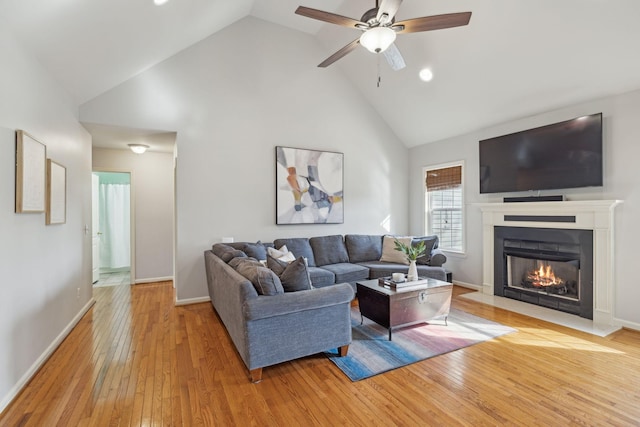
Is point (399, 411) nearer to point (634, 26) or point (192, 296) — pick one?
point (192, 296)

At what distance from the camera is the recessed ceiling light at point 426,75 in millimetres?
4645

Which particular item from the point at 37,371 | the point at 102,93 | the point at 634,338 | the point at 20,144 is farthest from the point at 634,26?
the point at 37,371

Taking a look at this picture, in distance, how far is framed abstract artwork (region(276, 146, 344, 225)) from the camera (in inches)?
198

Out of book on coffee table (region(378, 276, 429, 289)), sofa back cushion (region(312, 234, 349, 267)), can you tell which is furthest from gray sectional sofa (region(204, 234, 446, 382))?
sofa back cushion (region(312, 234, 349, 267))

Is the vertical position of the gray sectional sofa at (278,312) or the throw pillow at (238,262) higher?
the throw pillow at (238,262)

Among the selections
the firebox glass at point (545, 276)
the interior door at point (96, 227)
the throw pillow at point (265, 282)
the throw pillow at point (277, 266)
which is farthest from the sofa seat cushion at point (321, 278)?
the interior door at point (96, 227)

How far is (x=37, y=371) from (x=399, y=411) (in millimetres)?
2906

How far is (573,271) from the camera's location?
393 cm

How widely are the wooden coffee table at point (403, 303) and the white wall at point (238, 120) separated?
2117 millimetres

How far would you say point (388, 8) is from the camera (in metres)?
2.40

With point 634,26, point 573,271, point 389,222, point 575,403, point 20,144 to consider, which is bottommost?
point 575,403

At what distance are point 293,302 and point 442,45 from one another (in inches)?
157

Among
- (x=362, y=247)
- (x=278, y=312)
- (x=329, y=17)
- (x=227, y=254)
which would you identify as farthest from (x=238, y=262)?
(x=362, y=247)

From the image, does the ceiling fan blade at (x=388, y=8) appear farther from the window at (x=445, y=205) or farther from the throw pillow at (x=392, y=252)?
the window at (x=445, y=205)
